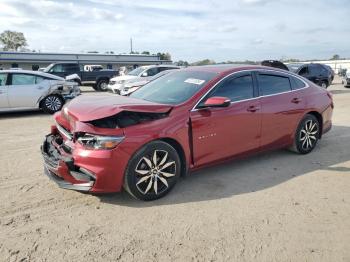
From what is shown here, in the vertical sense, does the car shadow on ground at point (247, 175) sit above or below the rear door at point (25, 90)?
below

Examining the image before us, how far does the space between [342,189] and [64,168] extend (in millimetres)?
3606

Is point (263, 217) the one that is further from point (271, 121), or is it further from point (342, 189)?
point (271, 121)

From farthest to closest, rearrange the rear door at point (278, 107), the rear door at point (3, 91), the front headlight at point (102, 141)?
the rear door at point (3, 91)
the rear door at point (278, 107)
the front headlight at point (102, 141)

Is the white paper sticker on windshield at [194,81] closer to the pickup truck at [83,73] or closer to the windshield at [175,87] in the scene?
the windshield at [175,87]

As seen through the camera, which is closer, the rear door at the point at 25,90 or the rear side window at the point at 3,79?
the rear side window at the point at 3,79

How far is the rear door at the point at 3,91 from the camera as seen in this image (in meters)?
10.4

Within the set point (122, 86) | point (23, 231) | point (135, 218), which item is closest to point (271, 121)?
point (135, 218)

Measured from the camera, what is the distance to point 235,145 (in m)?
4.95

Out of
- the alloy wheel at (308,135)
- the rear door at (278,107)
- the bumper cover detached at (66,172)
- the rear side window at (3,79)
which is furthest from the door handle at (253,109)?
the rear side window at (3,79)

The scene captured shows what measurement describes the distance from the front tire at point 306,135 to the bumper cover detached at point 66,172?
3747 millimetres

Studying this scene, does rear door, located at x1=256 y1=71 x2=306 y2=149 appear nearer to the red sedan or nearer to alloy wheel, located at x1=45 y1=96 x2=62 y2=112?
the red sedan

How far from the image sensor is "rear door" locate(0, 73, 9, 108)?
408 inches

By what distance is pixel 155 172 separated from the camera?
13.5 feet

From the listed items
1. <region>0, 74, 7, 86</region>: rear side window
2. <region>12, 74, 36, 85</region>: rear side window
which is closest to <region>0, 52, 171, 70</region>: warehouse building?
<region>12, 74, 36, 85</region>: rear side window
